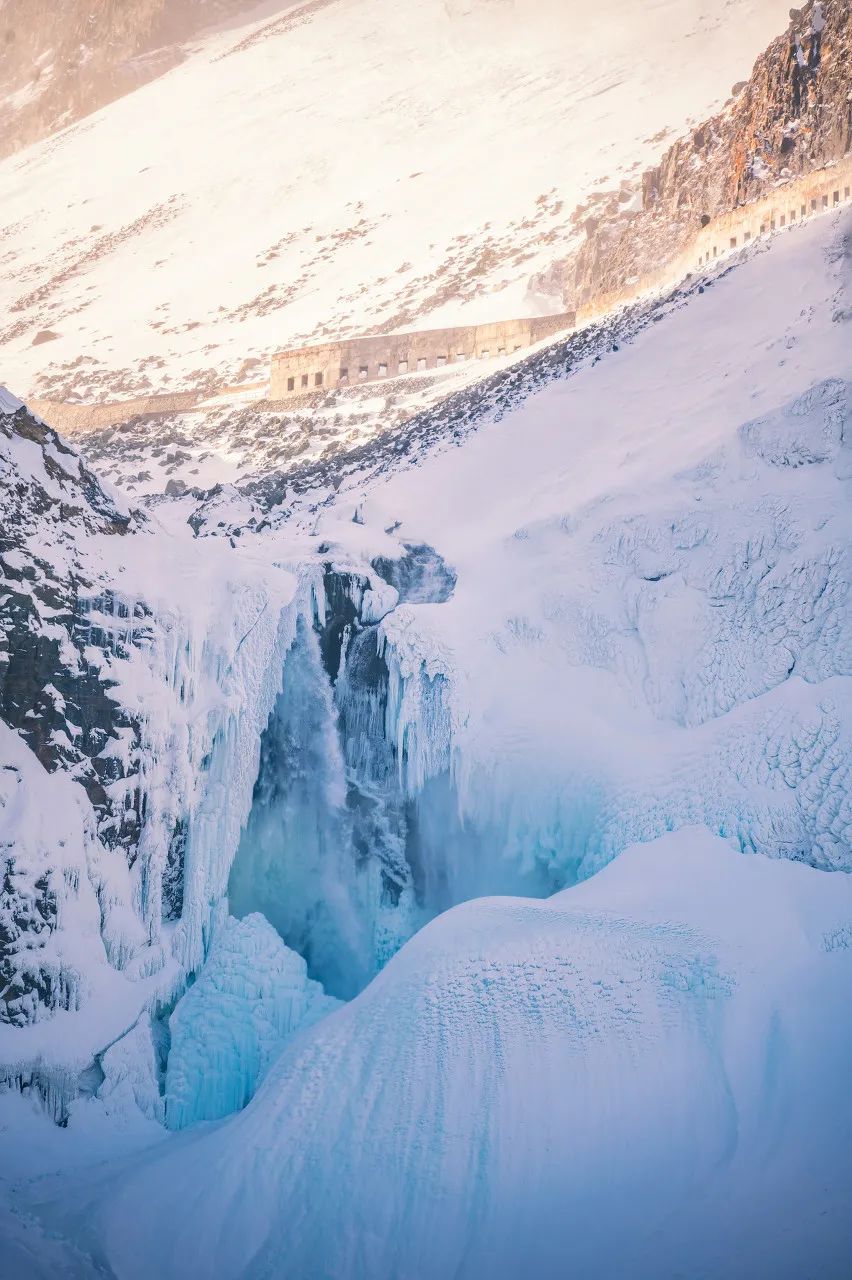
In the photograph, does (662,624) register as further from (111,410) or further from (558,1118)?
(111,410)

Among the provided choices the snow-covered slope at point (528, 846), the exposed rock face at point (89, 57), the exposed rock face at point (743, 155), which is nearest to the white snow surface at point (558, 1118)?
the snow-covered slope at point (528, 846)

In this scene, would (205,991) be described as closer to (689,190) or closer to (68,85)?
(689,190)

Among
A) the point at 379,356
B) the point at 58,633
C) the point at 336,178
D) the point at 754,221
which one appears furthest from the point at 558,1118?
the point at 336,178

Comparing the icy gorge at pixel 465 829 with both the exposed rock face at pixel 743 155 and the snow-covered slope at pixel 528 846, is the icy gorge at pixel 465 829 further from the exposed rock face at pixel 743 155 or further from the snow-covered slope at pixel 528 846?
the exposed rock face at pixel 743 155

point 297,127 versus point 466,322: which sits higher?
point 297,127

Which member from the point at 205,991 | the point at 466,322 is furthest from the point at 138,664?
the point at 466,322

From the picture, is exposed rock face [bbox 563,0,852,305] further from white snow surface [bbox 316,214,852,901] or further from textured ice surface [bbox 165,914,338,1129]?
textured ice surface [bbox 165,914,338,1129]

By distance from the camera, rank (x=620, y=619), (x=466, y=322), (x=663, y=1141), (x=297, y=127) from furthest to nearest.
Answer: (x=297, y=127) < (x=466, y=322) < (x=620, y=619) < (x=663, y=1141)
